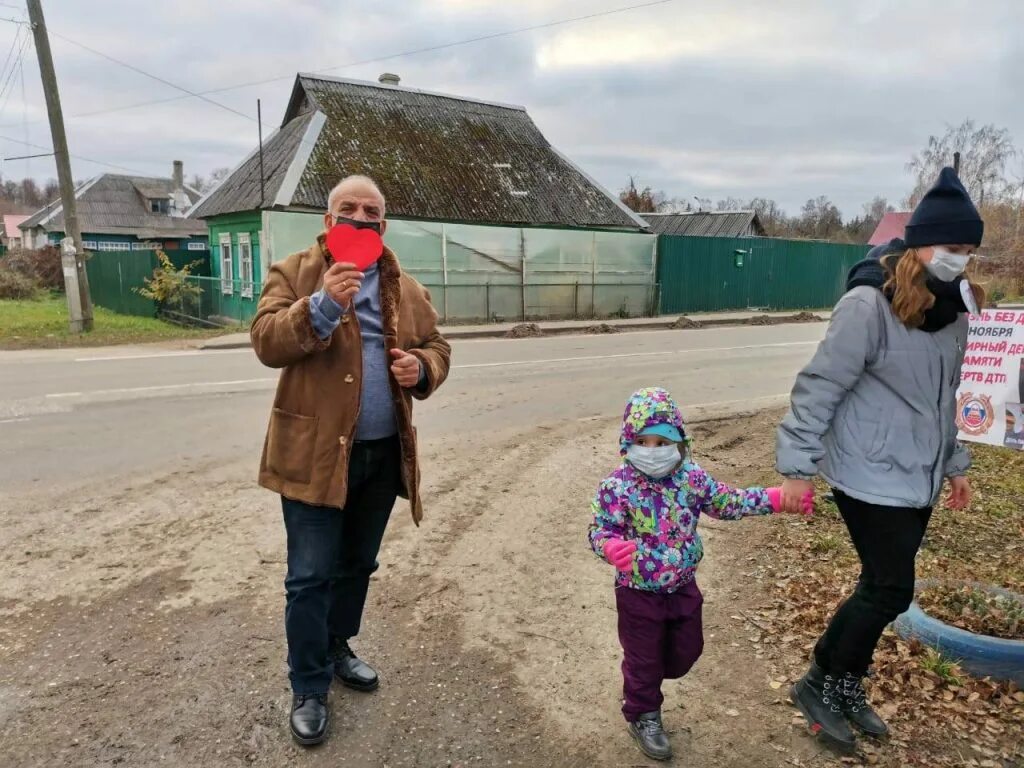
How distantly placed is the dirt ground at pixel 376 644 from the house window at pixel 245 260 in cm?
1447

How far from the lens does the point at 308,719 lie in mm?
2643

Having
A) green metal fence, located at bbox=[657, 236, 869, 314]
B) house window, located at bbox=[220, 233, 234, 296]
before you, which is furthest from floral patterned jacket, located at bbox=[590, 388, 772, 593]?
green metal fence, located at bbox=[657, 236, 869, 314]

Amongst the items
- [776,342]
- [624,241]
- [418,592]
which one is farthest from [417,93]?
[418,592]

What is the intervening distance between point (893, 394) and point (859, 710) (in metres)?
1.24

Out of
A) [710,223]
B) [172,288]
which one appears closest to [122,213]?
[172,288]

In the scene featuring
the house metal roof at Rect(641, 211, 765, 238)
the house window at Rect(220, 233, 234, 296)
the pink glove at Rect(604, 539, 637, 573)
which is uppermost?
the house metal roof at Rect(641, 211, 765, 238)

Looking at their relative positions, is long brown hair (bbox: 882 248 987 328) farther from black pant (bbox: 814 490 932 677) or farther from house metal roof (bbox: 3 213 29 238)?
house metal roof (bbox: 3 213 29 238)

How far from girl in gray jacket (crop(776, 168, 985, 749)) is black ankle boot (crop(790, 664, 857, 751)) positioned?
0.33 metres

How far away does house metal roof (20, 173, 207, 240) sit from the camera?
46.0m

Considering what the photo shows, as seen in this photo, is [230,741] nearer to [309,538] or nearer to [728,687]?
[309,538]

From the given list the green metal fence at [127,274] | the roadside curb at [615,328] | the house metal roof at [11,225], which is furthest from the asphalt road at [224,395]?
the house metal roof at [11,225]

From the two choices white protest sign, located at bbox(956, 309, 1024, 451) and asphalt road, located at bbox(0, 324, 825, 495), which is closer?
white protest sign, located at bbox(956, 309, 1024, 451)

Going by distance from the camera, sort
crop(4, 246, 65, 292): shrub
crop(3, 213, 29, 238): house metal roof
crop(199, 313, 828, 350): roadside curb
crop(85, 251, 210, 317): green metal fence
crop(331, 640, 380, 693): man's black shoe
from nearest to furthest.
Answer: crop(331, 640, 380, 693): man's black shoe, crop(199, 313, 828, 350): roadside curb, crop(85, 251, 210, 317): green metal fence, crop(4, 246, 65, 292): shrub, crop(3, 213, 29, 238): house metal roof

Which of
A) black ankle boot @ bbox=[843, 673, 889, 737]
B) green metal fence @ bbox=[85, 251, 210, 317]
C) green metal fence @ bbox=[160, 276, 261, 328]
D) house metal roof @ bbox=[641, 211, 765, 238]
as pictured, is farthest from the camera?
house metal roof @ bbox=[641, 211, 765, 238]
